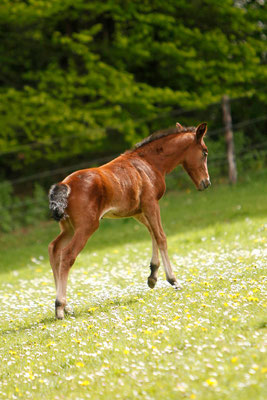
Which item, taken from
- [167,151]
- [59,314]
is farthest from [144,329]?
[167,151]

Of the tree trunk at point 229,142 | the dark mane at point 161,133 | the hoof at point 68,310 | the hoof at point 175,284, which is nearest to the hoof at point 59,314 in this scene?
the hoof at point 68,310

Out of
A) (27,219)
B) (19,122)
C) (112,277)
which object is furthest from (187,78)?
(112,277)

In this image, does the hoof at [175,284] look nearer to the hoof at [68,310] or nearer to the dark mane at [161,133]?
the hoof at [68,310]

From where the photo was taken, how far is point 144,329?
22.7 feet

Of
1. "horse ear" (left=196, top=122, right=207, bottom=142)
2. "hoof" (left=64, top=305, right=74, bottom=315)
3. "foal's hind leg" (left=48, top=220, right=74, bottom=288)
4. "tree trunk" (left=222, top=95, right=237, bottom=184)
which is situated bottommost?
"tree trunk" (left=222, top=95, right=237, bottom=184)

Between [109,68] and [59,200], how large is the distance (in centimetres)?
1372

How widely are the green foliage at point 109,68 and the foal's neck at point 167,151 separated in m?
11.2

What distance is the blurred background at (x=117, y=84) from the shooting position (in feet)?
68.6

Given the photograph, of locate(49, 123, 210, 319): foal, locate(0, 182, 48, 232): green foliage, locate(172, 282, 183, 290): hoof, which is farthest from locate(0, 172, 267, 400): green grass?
locate(0, 182, 48, 232): green foliage

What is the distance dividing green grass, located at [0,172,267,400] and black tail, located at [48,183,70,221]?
1396mm

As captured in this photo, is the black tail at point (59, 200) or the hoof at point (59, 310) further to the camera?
the hoof at point (59, 310)

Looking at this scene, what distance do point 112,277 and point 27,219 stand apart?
395 inches

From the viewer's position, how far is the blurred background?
2091cm

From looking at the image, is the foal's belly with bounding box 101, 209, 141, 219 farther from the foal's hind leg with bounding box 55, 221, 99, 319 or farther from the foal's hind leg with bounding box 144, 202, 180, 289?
the foal's hind leg with bounding box 55, 221, 99, 319
